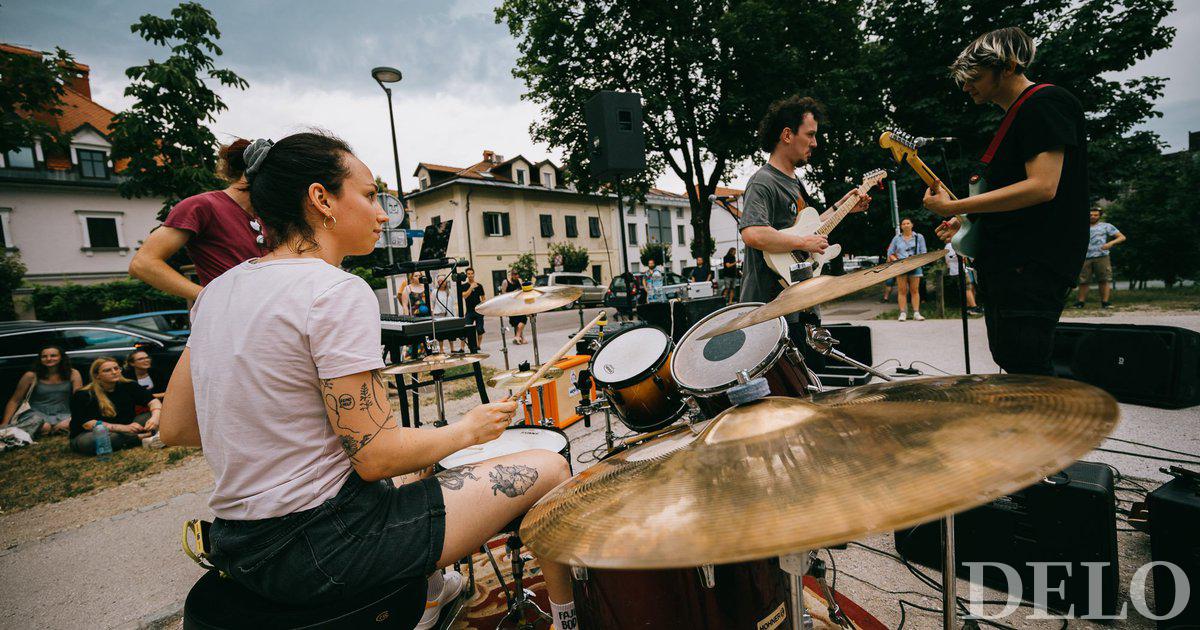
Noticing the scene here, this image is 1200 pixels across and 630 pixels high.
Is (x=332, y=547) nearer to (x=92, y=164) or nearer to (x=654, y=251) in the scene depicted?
(x=654, y=251)

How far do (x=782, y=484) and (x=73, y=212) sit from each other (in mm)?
32787

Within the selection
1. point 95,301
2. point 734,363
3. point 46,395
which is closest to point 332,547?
point 734,363

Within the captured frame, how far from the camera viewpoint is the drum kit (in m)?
0.59

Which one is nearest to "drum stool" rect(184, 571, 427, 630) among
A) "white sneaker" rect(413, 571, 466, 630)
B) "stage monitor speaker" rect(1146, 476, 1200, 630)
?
"white sneaker" rect(413, 571, 466, 630)

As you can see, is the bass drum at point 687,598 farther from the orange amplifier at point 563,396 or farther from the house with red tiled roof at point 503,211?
the house with red tiled roof at point 503,211

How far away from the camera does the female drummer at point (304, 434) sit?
3.46ft

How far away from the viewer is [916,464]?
2.14 feet

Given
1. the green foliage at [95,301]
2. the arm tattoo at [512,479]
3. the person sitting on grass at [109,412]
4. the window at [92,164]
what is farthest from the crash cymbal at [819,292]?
the window at [92,164]

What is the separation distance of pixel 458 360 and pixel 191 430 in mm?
1373

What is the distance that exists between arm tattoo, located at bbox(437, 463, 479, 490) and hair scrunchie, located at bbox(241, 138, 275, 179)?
38.0 inches

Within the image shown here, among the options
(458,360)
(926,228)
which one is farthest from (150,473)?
(926,228)

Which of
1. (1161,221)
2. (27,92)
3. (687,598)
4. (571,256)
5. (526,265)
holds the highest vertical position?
(27,92)

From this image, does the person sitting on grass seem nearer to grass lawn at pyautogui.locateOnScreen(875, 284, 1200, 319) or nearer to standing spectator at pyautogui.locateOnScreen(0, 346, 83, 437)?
standing spectator at pyautogui.locateOnScreen(0, 346, 83, 437)

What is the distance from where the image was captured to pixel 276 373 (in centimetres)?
106
